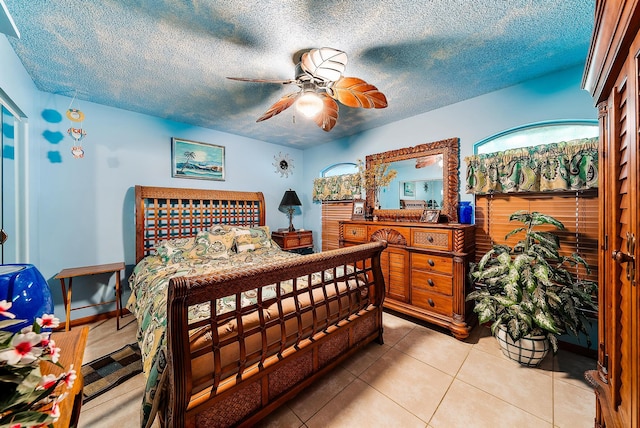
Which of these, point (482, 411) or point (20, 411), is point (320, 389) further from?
point (20, 411)

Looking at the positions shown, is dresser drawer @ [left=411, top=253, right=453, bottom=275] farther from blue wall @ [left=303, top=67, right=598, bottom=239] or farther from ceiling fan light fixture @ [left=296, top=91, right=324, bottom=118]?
ceiling fan light fixture @ [left=296, top=91, right=324, bottom=118]

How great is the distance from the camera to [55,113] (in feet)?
8.67

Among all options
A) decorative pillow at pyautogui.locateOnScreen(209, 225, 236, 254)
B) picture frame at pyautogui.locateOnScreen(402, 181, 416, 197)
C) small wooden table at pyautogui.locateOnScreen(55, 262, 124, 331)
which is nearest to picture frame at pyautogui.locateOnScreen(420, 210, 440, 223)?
picture frame at pyautogui.locateOnScreen(402, 181, 416, 197)

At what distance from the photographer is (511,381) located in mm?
1845

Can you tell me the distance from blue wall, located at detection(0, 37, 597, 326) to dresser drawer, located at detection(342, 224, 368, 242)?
129 centimetres

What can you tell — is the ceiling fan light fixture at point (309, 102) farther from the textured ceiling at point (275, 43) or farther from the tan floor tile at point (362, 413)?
the tan floor tile at point (362, 413)

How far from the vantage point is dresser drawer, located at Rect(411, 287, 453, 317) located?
2.49 meters

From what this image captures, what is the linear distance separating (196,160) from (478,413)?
13.8ft

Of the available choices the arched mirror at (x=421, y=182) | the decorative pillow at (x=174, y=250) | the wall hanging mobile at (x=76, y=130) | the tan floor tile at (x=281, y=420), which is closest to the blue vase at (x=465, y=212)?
the arched mirror at (x=421, y=182)

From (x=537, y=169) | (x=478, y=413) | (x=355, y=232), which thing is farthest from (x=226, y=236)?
(x=537, y=169)

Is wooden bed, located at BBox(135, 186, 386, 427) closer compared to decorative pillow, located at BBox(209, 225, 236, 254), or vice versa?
wooden bed, located at BBox(135, 186, 386, 427)

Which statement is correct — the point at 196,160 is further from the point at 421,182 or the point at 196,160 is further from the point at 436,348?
the point at 436,348

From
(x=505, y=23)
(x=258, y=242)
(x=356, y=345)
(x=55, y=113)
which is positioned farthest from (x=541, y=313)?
(x=55, y=113)

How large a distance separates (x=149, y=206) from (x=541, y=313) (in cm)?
437
